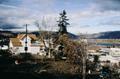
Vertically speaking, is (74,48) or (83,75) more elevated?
(74,48)

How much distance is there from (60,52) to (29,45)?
685 inches

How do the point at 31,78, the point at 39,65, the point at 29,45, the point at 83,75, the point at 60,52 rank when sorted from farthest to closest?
the point at 29,45 → the point at 60,52 → the point at 39,65 → the point at 83,75 → the point at 31,78

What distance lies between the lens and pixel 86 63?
5816 centimetres

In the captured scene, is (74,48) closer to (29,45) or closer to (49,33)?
(49,33)

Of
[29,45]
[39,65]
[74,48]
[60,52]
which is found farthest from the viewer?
[29,45]

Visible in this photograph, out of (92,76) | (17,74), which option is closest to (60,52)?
(92,76)

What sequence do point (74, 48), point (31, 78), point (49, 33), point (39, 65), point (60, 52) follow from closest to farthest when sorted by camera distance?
1. point (31, 78)
2. point (39, 65)
3. point (74, 48)
4. point (60, 52)
5. point (49, 33)

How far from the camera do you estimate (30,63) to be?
5803cm

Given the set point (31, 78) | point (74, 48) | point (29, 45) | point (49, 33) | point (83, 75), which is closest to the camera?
point (31, 78)

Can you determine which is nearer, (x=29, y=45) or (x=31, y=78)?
(x=31, y=78)

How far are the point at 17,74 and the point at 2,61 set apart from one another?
13.3 meters

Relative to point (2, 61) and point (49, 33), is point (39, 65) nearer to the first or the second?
point (2, 61)

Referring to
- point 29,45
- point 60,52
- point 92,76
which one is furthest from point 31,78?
point 29,45

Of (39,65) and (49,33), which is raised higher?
(49,33)
